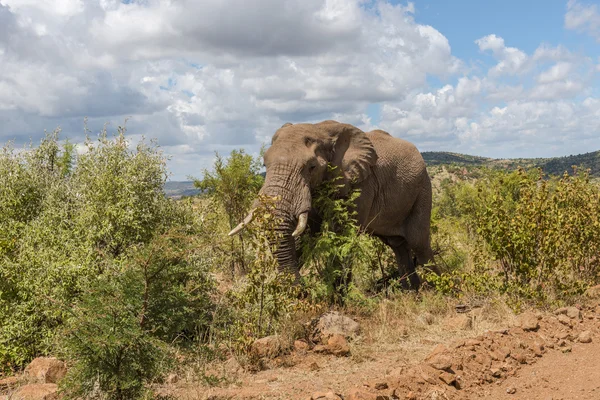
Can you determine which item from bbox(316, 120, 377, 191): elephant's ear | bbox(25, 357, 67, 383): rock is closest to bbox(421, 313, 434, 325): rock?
bbox(316, 120, 377, 191): elephant's ear

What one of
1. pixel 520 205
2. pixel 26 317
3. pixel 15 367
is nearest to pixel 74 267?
pixel 26 317

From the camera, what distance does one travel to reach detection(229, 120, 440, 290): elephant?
8.95 meters

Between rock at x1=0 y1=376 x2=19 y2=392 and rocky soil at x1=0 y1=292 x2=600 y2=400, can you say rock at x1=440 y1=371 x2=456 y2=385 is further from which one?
rock at x1=0 y1=376 x2=19 y2=392

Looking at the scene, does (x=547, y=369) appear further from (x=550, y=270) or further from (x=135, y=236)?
(x=135, y=236)

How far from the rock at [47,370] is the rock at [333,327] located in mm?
3164

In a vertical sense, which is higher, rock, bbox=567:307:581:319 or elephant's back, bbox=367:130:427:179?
elephant's back, bbox=367:130:427:179

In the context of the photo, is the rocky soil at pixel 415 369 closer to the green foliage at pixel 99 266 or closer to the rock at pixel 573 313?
the rock at pixel 573 313

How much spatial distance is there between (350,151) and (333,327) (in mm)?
3628

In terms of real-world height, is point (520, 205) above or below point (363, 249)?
above

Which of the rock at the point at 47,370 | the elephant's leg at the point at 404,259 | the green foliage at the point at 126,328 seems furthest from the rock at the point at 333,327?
the elephant's leg at the point at 404,259

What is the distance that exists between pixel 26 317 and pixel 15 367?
2.40ft

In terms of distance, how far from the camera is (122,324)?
17.7ft

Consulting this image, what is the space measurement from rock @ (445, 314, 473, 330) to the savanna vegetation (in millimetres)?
824

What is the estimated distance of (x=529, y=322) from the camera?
7.59 m
